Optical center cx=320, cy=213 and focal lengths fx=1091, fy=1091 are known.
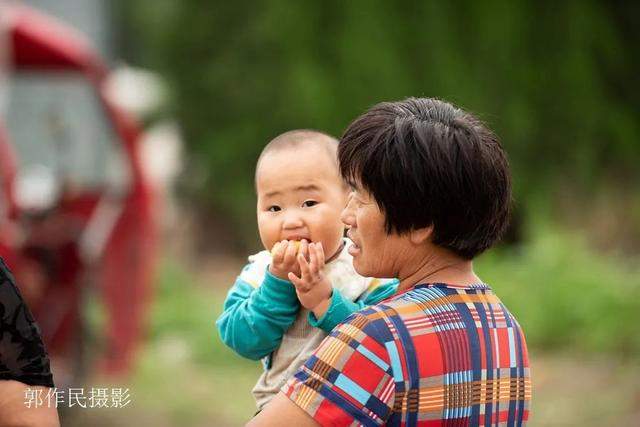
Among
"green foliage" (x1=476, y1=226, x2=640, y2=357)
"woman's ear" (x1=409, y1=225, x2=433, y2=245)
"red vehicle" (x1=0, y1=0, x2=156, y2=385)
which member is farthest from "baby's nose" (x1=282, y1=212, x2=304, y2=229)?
"green foliage" (x1=476, y1=226, x2=640, y2=357)

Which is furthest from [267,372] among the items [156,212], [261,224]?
[156,212]

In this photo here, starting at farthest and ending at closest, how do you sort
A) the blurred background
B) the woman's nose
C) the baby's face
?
the blurred background → the baby's face → the woman's nose

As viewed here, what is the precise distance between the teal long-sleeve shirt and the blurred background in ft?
10.1

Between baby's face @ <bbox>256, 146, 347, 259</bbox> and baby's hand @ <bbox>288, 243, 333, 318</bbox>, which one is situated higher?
baby's face @ <bbox>256, 146, 347, 259</bbox>

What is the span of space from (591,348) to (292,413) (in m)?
5.72

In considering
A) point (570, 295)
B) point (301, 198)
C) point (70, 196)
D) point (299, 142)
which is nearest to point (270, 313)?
point (301, 198)

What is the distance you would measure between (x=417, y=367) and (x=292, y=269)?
436mm

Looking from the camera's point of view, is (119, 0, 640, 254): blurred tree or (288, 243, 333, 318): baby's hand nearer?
(288, 243, 333, 318): baby's hand

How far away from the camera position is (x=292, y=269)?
207 cm

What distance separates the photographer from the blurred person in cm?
197

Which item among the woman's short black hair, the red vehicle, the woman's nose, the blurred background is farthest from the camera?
the blurred background

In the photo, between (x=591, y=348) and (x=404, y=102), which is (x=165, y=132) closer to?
(x=591, y=348)

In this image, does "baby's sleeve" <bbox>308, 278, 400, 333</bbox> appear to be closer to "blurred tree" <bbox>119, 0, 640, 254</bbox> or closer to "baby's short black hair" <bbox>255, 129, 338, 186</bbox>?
"baby's short black hair" <bbox>255, 129, 338, 186</bbox>

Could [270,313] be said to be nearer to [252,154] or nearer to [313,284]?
[313,284]
